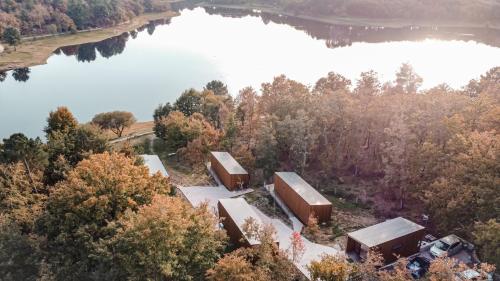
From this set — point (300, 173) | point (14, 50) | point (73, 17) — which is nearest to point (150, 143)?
point (300, 173)

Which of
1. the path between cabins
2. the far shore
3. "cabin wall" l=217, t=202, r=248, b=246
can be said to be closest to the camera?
the path between cabins

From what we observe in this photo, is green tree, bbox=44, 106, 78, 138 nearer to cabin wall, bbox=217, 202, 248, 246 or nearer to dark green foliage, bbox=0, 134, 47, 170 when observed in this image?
dark green foliage, bbox=0, 134, 47, 170

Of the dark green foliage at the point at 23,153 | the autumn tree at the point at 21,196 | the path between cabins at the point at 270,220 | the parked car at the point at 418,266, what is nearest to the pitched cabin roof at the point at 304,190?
the path between cabins at the point at 270,220

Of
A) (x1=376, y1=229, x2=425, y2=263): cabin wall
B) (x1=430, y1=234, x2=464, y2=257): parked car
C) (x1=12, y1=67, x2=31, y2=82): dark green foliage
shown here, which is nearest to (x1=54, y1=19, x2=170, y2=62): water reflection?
(x1=12, y1=67, x2=31, y2=82): dark green foliage

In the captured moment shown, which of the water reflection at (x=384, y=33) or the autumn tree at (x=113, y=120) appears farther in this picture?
the water reflection at (x=384, y=33)

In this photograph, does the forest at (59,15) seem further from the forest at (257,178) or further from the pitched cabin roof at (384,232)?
the pitched cabin roof at (384,232)

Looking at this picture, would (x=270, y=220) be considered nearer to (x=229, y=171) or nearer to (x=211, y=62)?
(x=229, y=171)
